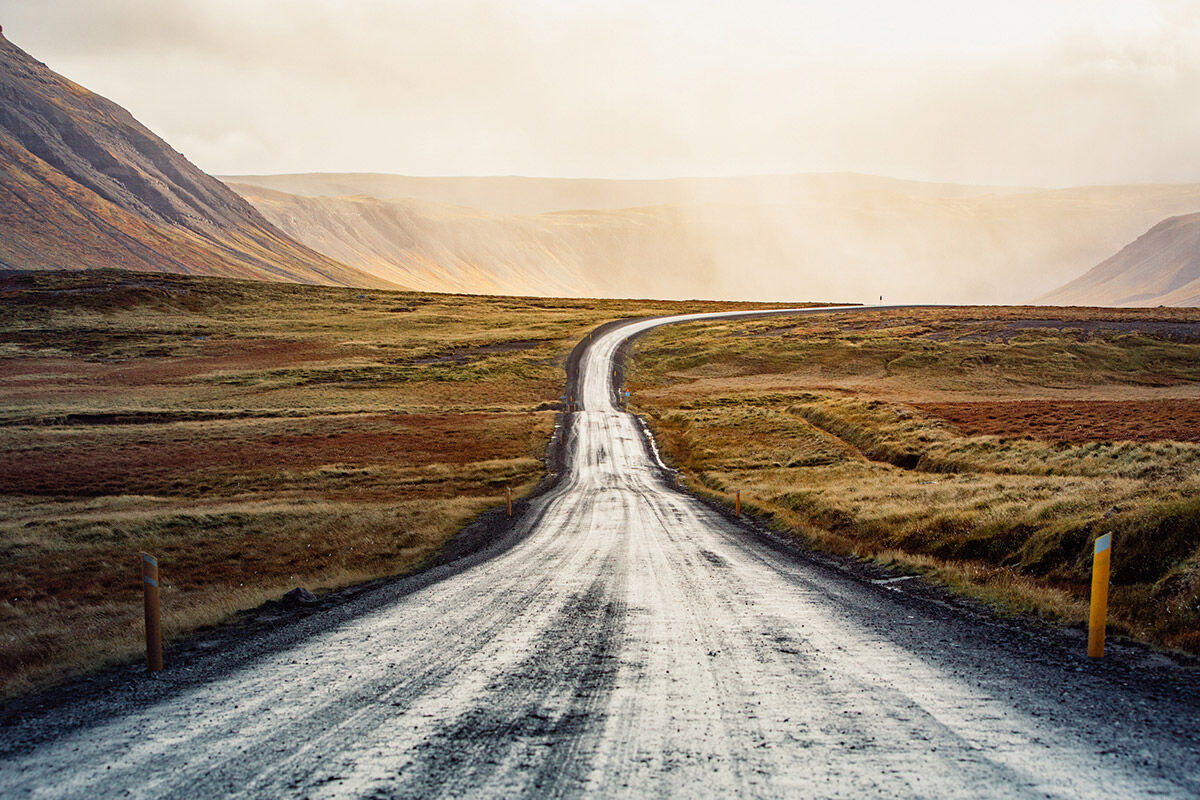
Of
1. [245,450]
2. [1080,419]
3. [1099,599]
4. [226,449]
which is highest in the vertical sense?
[226,449]

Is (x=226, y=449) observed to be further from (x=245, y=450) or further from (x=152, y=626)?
(x=152, y=626)

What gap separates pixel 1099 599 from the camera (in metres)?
7.54

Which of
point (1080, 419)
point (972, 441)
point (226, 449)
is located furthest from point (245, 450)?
point (1080, 419)

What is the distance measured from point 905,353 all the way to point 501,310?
69.4m

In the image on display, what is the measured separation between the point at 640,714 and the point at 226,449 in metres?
40.1

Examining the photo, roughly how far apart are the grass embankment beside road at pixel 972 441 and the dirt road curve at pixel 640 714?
9.12 feet

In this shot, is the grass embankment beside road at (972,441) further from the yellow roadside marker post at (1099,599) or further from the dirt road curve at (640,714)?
the dirt road curve at (640,714)

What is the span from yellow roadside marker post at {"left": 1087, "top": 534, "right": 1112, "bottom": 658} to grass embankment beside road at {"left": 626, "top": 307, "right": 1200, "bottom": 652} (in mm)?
983

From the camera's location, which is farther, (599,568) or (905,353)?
(905,353)

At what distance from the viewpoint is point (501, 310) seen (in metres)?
123

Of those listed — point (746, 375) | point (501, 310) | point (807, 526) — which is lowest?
point (807, 526)

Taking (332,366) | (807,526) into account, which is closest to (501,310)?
(332,366)

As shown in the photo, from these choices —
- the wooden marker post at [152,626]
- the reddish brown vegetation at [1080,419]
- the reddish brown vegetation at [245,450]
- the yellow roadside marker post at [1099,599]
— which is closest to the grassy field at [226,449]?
the reddish brown vegetation at [245,450]

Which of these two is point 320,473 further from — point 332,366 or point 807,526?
point 332,366
